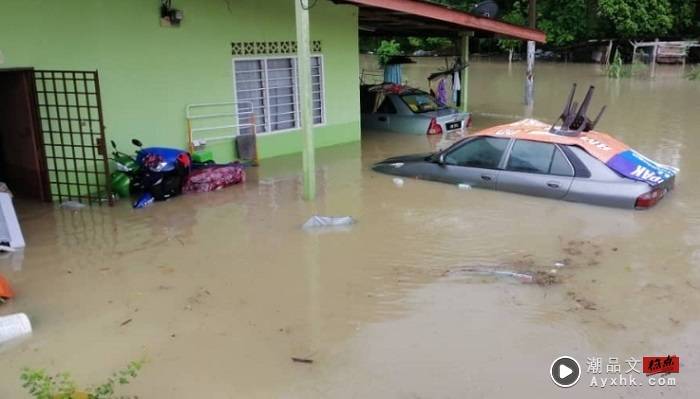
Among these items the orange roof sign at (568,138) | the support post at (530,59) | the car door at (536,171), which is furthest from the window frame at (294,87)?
the support post at (530,59)

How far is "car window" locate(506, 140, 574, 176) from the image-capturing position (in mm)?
8344

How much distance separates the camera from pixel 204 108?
11070mm

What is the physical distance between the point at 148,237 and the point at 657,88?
2168cm

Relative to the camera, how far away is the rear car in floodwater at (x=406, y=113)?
15.1m

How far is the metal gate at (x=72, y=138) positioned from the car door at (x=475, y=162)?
16.1ft

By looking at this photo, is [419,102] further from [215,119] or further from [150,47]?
[150,47]

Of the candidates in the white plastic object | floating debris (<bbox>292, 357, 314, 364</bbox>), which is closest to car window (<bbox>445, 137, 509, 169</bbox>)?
floating debris (<bbox>292, 357, 314, 364</bbox>)

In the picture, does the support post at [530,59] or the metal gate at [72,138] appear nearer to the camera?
the metal gate at [72,138]

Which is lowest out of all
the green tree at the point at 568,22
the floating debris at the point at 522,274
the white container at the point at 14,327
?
the floating debris at the point at 522,274

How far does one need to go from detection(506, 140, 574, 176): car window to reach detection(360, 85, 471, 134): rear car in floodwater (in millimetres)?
6292

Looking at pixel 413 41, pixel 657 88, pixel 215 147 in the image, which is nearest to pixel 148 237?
pixel 215 147

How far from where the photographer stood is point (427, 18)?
12.6m

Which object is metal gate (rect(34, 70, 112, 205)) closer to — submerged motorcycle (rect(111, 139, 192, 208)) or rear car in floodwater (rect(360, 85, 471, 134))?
submerged motorcycle (rect(111, 139, 192, 208))

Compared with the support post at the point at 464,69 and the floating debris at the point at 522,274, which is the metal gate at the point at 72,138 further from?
the support post at the point at 464,69
